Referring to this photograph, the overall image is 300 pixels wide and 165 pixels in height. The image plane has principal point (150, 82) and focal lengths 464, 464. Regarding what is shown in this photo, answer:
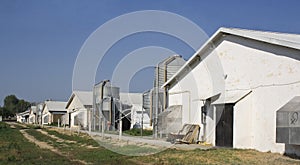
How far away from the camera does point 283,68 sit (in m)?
19.6

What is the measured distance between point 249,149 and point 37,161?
31.0 ft

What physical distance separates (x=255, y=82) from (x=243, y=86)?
0.99 m

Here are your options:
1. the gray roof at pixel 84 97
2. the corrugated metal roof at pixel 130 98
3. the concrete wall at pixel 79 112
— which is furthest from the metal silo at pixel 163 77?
the gray roof at pixel 84 97

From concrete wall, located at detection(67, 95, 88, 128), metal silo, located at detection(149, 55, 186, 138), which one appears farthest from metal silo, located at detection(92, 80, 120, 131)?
metal silo, located at detection(149, 55, 186, 138)

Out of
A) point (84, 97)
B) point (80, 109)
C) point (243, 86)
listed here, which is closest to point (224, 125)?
point (243, 86)

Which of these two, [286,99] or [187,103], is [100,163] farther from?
[187,103]

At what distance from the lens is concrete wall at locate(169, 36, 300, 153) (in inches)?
767

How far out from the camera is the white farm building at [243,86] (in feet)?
64.0

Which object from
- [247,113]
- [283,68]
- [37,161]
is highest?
[283,68]

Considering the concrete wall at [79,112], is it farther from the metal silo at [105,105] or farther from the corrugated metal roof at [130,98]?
the corrugated metal roof at [130,98]

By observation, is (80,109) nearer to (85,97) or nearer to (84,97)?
(84,97)

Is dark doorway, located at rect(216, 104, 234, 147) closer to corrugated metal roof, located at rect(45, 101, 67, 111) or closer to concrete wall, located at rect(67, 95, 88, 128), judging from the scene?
concrete wall, located at rect(67, 95, 88, 128)

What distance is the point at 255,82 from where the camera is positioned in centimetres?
2142

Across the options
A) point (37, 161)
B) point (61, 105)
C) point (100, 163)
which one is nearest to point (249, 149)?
point (100, 163)
